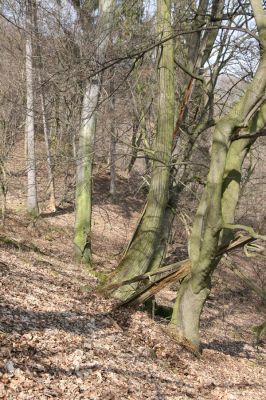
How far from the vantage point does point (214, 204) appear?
18.4 ft

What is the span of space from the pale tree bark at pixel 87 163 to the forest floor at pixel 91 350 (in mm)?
683

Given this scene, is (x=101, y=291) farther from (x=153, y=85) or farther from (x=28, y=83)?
(x=28, y=83)

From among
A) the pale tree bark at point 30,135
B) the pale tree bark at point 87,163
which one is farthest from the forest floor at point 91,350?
the pale tree bark at point 30,135

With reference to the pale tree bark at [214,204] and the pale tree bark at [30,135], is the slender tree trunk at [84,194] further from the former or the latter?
the pale tree bark at [214,204]

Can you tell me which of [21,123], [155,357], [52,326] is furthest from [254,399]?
[21,123]

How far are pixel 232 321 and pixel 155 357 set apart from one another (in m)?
6.04

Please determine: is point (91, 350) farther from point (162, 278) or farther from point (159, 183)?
point (159, 183)

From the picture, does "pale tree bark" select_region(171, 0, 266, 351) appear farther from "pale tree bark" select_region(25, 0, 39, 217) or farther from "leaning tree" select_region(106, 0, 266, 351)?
"pale tree bark" select_region(25, 0, 39, 217)

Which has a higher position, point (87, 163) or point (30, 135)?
point (30, 135)

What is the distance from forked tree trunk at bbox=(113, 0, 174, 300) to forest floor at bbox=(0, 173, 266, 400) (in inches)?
27.9

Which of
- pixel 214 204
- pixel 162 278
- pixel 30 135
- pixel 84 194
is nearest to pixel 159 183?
pixel 162 278

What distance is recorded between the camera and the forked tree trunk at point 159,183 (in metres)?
7.23

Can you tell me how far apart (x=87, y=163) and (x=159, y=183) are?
3.13m

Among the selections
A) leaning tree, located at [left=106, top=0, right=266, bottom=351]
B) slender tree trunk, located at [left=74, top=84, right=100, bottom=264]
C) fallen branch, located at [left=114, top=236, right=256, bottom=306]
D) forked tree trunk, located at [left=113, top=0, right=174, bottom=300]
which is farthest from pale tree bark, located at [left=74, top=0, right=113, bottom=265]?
fallen branch, located at [left=114, top=236, right=256, bottom=306]
